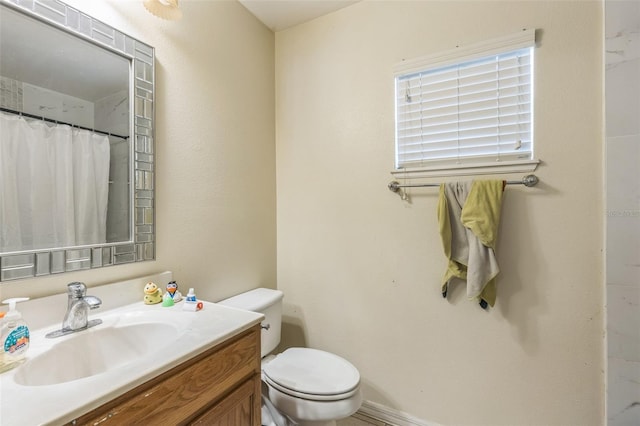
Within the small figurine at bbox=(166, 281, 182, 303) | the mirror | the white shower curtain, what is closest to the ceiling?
the mirror

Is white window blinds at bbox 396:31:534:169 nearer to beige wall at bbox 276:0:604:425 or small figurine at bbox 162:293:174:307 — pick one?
beige wall at bbox 276:0:604:425

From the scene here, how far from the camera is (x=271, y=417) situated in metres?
1.40

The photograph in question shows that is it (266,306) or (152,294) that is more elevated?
(152,294)

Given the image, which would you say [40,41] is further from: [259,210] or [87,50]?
[259,210]

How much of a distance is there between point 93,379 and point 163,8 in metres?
1.32

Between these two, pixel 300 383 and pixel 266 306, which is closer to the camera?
pixel 300 383

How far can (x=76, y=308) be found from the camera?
92cm

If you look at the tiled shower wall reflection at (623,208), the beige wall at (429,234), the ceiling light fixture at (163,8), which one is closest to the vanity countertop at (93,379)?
the beige wall at (429,234)

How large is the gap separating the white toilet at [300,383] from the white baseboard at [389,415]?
390 mm

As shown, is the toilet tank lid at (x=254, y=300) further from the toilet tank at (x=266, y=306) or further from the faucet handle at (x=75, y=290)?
the faucet handle at (x=75, y=290)

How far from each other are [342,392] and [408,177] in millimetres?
1081

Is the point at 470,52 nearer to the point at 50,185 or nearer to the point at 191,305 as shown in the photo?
the point at 191,305

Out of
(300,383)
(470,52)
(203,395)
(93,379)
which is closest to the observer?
(93,379)

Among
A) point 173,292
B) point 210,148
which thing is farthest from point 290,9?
point 173,292
